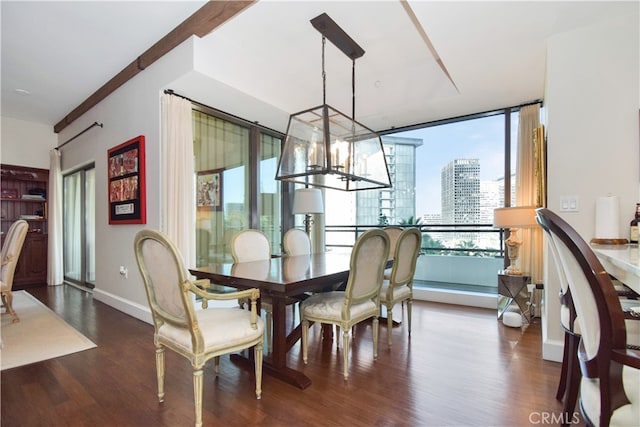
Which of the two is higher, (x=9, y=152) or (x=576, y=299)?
(x=9, y=152)

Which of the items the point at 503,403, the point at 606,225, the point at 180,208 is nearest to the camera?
the point at 503,403

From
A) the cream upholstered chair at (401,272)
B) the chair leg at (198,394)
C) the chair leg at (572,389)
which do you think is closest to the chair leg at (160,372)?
the chair leg at (198,394)

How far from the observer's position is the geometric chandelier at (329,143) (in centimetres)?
260

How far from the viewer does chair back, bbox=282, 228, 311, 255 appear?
3625mm

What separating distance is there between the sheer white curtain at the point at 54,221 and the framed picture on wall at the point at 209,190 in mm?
3481

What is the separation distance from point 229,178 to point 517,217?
3514 millimetres

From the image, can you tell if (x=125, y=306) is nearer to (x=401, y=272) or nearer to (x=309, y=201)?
(x=309, y=201)

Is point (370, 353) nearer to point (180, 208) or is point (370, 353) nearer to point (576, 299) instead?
point (576, 299)

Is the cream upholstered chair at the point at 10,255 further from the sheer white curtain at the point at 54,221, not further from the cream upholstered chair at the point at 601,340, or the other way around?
the cream upholstered chair at the point at 601,340

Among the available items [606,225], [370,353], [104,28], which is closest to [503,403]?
[370,353]

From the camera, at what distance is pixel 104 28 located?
9.30 ft

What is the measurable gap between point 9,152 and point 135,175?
11.4 ft

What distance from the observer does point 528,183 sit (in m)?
3.65

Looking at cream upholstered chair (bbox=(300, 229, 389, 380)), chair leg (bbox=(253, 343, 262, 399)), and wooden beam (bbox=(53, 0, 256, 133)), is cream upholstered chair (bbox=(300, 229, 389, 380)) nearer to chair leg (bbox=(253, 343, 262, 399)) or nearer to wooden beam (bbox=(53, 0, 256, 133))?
chair leg (bbox=(253, 343, 262, 399))
